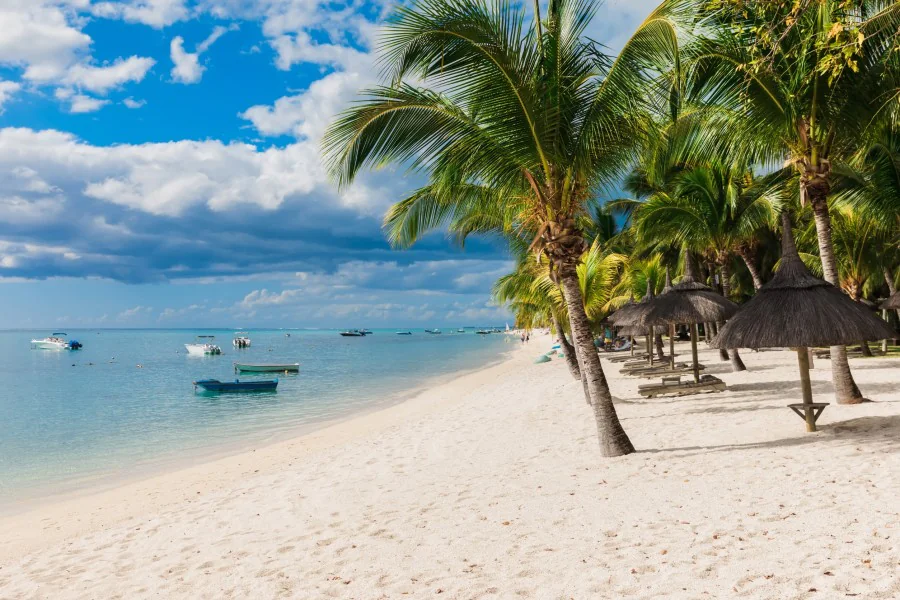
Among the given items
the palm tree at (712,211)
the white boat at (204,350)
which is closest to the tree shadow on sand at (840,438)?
the palm tree at (712,211)

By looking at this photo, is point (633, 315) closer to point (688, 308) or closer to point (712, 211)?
point (688, 308)

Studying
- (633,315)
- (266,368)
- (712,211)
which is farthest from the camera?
(266,368)

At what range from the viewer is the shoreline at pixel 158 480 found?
319 inches

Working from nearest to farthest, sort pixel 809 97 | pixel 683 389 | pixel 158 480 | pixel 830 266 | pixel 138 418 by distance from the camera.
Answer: pixel 809 97 → pixel 830 266 → pixel 158 480 → pixel 683 389 → pixel 138 418

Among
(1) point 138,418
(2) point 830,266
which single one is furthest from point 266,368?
(2) point 830,266

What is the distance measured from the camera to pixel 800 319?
715 centimetres

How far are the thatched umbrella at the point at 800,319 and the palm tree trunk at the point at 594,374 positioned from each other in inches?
65.0

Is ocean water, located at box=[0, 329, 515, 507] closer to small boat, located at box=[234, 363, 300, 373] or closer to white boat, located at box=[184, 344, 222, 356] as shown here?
small boat, located at box=[234, 363, 300, 373]

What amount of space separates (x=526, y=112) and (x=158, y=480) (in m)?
9.79

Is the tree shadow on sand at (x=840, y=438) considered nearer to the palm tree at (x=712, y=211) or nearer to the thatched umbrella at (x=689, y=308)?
the thatched umbrella at (x=689, y=308)

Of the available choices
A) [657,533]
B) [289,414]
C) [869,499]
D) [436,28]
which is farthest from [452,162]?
[289,414]

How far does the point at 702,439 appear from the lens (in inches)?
310

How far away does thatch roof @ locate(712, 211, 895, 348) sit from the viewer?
693cm

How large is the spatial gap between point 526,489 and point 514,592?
96.9 inches
